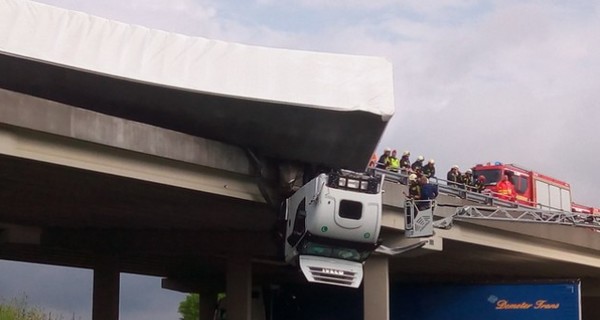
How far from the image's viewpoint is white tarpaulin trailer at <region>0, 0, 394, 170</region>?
69.5 feet

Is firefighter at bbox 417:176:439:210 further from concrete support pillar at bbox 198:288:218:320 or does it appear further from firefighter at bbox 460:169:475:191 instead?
concrete support pillar at bbox 198:288:218:320

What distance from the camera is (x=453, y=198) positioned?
1259 inches

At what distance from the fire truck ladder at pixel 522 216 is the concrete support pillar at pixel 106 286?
15076mm

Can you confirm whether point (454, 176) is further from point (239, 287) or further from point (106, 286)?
point (106, 286)

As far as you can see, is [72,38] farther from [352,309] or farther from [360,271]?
[352,309]

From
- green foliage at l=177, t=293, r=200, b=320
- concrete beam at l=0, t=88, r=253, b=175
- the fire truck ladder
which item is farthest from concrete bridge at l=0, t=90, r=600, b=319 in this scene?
green foliage at l=177, t=293, r=200, b=320

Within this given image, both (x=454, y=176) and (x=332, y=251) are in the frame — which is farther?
(x=454, y=176)

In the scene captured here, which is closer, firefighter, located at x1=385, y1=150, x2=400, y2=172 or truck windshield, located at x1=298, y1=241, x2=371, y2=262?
truck windshield, located at x1=298, y1=241, x2=371, y2=262

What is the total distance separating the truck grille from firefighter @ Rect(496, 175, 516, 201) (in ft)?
44.0

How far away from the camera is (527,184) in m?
41.0

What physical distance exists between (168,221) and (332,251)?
343 inches

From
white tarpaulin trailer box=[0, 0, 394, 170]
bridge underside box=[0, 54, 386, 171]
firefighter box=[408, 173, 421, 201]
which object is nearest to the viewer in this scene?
white tarpaulin trailer box=[0, 0, 394, 170]

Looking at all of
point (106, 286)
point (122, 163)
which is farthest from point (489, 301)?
point (106, 286)

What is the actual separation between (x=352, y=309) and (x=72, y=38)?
18254mm
